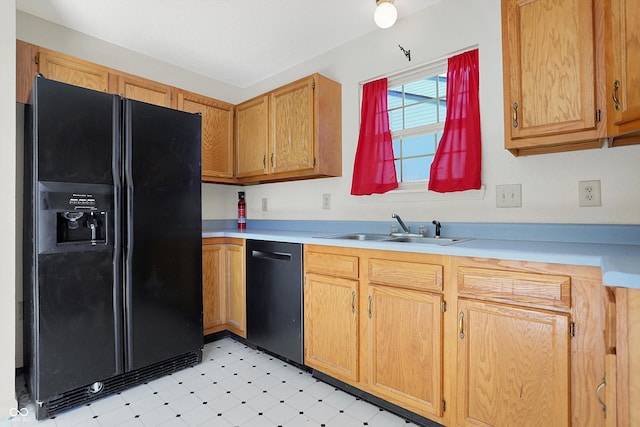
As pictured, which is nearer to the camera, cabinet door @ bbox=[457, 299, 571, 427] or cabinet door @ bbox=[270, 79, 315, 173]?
cabinet door @ bbox=[457, 299, 571, 427]

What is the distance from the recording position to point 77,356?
1778mm

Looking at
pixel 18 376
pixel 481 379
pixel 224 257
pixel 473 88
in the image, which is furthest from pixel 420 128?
pixel 18 376

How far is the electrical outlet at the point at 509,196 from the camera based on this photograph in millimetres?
1791

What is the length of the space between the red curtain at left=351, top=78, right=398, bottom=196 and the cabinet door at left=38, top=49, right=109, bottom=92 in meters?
1.92

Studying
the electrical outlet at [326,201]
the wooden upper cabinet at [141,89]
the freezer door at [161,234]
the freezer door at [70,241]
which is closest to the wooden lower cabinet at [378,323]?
the electrical outlet at [326,201]

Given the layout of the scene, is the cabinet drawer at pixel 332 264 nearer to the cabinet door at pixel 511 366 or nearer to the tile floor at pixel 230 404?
the cabinet door at pixel 511 366

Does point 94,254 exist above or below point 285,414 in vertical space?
above

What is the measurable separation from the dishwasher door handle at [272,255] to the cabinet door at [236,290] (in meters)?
0.19

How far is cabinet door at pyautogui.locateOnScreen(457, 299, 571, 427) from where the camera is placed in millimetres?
1205

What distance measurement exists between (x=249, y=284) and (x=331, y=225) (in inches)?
31.7

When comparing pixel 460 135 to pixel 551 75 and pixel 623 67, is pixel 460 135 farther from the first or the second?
→ pixel 623 67

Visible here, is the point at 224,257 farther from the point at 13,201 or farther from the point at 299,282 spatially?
the point at 13,201

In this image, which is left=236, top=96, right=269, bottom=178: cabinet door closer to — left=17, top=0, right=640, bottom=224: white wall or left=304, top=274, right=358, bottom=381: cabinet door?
left=17, top=0, right=640, bottom=224: white wall

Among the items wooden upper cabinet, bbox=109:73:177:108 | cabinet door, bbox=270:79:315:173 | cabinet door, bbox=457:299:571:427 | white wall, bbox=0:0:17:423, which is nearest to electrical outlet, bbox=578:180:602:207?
cabinet door, bbox=457:299:571:427
